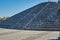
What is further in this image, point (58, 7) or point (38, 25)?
point (58, 7)

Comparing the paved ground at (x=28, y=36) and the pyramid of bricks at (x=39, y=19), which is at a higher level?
the pyramid of bricks at (x=39, y=19)

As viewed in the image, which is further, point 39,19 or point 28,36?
point 39,19

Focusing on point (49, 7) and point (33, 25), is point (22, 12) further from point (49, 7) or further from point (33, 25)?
point (33, 25)

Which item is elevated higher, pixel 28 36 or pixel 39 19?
pixel 39 19

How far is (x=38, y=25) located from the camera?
102 ft

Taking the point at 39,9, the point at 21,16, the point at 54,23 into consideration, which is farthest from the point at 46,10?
the point at 54,23

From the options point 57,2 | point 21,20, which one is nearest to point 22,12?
point 21,20

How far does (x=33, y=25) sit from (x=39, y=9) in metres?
9.13

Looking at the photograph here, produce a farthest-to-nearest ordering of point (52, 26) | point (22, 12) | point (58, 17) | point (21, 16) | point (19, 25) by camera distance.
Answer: point (22, 12), point (21, 16), point (58, 17), point (19, 25), point (52, 26)

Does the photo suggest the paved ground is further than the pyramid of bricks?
No

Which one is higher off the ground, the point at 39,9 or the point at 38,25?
the point at 39,9

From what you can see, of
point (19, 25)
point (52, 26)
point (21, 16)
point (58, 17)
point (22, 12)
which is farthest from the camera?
point (22, 12)

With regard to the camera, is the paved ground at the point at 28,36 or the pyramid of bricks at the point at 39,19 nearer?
the paved ground at the point at 28,36

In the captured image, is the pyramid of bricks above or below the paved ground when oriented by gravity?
above
